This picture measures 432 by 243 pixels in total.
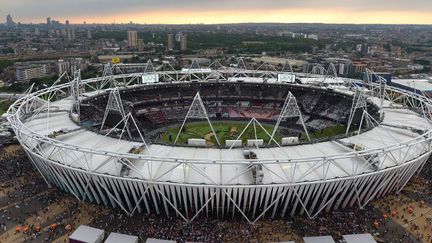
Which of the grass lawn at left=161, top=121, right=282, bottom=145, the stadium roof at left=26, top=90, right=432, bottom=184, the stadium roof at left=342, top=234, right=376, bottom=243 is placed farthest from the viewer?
the grass lawn at left=161, top=121, right=282, bottom=145

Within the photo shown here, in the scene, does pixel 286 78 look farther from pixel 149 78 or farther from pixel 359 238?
pixel 359 238

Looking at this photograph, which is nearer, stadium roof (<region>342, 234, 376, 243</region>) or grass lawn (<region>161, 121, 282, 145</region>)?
stadium roof (<region>342, 234, 376, 243</region>)

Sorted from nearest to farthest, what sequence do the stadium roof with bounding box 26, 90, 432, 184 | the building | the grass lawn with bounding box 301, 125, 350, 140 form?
the stadium roof with bounding box 26, 90, 432, 184 → the grass lawn with bounding box 301, 125, 350, 140 → the building

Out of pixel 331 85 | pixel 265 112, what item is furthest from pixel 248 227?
pixel 331 85

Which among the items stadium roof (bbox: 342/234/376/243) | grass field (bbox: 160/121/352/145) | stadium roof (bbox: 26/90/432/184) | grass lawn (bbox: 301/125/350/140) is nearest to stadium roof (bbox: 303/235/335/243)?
stadium roof (bbox: 342/234/376/243)

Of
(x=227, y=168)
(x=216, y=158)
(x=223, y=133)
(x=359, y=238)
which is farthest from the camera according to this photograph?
(x=223, y=133)

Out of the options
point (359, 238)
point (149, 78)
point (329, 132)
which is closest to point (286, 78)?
point (329, 132)

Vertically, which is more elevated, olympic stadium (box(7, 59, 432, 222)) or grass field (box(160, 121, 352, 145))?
olympic stadium (box(7, 59, 432, 222))

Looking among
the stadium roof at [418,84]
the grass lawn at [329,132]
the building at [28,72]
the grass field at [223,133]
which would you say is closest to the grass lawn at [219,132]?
the grass field at [223,133]

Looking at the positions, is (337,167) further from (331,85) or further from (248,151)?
(331,85)

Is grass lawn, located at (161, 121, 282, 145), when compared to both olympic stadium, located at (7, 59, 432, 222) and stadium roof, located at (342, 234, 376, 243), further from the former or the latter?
stadium roof, located at (342, 234, 376, 243)
